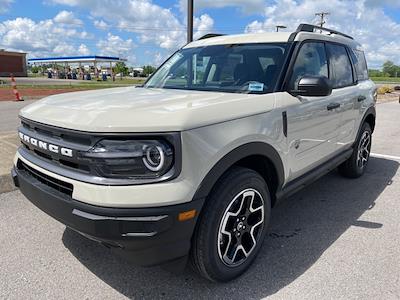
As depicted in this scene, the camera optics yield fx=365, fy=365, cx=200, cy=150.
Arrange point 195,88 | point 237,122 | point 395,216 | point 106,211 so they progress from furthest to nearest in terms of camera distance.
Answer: point 395,216 < point 195,88 < point 237,122 < point 106,211

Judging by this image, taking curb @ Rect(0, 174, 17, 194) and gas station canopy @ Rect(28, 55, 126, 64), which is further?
gas station canopy @ Rect(28, 55, 126, 64)

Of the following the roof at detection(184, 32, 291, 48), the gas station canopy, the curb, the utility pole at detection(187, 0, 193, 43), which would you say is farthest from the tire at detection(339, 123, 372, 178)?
the gas station canopy

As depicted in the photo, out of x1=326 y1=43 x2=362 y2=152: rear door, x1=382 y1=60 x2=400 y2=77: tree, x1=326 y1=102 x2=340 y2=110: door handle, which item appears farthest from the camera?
x1=382 y1=60 x2=400 y2=77: tree

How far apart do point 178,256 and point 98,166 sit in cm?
74

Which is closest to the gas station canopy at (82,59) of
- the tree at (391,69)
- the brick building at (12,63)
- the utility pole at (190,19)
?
the brick building at (12,63)

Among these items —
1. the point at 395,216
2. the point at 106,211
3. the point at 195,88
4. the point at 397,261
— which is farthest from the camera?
the point at 395,216

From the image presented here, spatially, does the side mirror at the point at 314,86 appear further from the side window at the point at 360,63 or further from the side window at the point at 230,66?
the side window at the point at 360,63

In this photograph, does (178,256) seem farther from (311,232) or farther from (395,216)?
(395,216)

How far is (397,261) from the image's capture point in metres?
3.00

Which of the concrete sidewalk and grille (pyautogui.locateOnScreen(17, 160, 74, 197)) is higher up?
grille (pyautogui.locateOnScreen(17, 160, 74, 197))

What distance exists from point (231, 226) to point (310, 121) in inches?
51.4

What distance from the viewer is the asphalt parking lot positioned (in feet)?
8.50

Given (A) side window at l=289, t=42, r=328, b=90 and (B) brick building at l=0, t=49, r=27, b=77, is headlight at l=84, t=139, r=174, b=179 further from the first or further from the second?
(B) brick building at l=0, t=49, r=27, b=77

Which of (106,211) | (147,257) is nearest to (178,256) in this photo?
(147,257)
